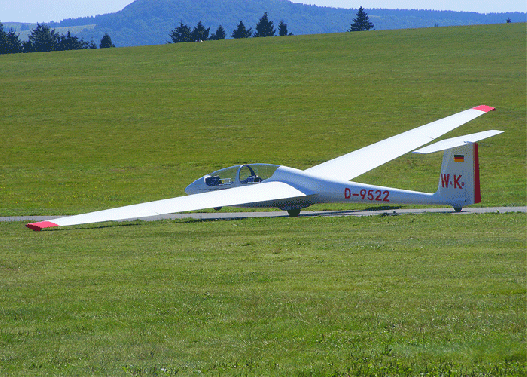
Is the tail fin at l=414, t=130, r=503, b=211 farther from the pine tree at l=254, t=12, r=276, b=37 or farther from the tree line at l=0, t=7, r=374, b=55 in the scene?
the pine tree at l=254, t=12, r=276, b=37

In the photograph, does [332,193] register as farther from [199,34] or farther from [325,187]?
[199,34]

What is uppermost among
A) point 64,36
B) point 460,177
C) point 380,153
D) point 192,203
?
point 64,36

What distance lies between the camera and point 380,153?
28.4 m

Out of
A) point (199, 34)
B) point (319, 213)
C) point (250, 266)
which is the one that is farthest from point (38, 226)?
point (199, 34)

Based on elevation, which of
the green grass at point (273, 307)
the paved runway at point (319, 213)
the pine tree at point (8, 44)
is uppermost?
the pine tree at point (8, 44)

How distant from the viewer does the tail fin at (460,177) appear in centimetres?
2192

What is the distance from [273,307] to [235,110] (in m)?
50.6

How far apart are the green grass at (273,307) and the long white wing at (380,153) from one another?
940 centimetres

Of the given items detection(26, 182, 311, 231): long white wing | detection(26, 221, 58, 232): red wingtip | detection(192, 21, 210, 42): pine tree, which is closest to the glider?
detection(26, 182, 311, 231): long white wing

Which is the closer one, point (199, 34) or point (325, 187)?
point (325, 187)

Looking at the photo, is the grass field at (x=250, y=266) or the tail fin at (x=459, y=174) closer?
the grass field at (x=250, y=266)

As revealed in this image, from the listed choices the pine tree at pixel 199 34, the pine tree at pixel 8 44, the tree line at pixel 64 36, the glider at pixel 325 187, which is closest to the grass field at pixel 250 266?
the glider at pixel 325 187

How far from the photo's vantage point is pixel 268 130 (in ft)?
173

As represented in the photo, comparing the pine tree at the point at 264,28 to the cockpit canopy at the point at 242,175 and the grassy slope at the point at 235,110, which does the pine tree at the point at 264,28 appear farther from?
the cockpit canopy at the point at 242,175
